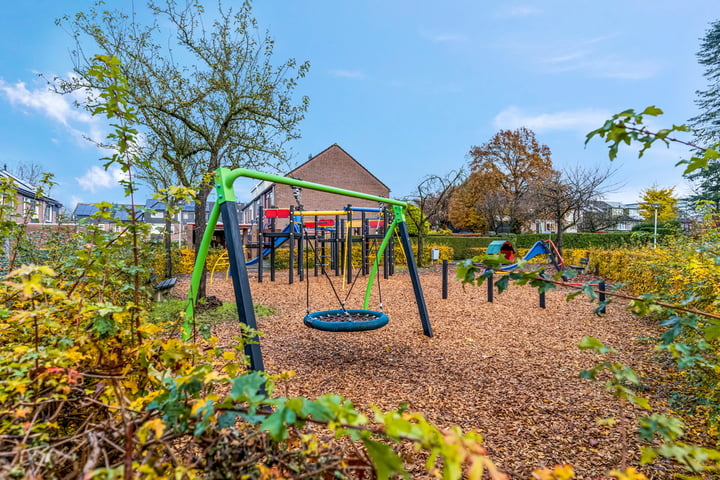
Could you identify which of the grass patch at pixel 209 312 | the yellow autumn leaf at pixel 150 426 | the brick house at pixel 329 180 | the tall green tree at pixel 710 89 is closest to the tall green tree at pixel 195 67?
the grass patch at pixel 209 312

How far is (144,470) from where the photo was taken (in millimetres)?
673

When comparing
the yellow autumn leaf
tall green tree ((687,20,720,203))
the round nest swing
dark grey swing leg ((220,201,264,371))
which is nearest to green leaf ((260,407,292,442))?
the yellow autumn leaf

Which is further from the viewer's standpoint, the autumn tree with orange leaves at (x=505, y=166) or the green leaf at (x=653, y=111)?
the autumn tree with orange leaves at (x=505, y=166)

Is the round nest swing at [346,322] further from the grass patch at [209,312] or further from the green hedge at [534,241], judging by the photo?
the green hedge at [534,241]

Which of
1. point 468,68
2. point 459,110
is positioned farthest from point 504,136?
point 468,68

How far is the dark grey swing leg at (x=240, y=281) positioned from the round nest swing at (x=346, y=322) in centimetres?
127

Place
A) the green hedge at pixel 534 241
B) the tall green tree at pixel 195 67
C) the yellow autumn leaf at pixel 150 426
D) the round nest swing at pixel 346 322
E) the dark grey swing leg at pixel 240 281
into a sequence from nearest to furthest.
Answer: the yellow autumn leaf at pixel 150 426, the dark grey swing leg at pixel 240 281, the round nest swing at pixel 346 322, the tall green tree at pixel 195 67, the green hedge at pixel 534 241

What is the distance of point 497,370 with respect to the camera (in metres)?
3.73

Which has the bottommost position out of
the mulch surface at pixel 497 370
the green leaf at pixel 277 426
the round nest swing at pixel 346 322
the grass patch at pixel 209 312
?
the mulch surface at pixel 497 370

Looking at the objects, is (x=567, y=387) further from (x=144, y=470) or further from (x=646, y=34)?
(x=646, y=34)

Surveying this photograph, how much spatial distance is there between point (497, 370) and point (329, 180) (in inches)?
929

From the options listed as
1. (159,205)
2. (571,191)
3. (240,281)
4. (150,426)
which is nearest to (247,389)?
(150,426)

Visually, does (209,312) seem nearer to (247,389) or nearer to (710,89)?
(247,389)

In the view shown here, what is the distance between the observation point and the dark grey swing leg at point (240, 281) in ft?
7.57
